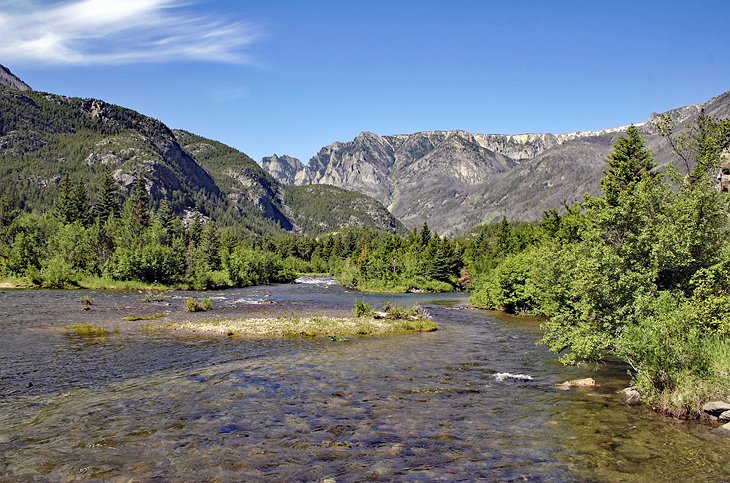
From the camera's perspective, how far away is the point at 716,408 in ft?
62.1

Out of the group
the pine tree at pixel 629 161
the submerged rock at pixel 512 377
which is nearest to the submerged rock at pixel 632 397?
the submerged rock at pixel 512 377

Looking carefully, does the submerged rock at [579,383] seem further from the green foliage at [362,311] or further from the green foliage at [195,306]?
the green foliage at [195,306]

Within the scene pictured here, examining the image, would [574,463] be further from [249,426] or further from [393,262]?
[393,262]

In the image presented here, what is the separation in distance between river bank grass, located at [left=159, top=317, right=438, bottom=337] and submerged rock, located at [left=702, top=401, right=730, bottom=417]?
1124 inches

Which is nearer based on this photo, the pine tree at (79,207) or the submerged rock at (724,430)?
the submerged rock at (724,430)

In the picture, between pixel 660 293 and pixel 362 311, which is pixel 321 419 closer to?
pixel 660 293

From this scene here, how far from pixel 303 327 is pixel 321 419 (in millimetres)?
26309

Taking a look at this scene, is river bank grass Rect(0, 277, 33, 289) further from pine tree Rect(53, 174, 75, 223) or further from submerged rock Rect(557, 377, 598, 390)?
submerged rock Rect(557, 377, 598, 390)

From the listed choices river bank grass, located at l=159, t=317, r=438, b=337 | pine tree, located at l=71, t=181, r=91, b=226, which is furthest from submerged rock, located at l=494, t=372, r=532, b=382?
pine tree, located at l=71, t=181, r=91, b=226

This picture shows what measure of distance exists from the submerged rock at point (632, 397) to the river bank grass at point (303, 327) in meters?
24.6

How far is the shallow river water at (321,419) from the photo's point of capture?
49.6ft

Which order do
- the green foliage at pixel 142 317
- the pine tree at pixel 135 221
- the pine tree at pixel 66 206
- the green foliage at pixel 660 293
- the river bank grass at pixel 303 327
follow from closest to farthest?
the green foliage at pixel 660 293, the river bank grass at pixel 303 327, the green foliage at pixel 142 317, the pine tree at pixel 135 221, the pine tree at pixel 66 206

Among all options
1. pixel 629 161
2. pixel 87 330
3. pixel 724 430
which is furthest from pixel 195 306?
pixel 629 161

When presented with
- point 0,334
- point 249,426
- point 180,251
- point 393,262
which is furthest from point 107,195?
point 249,426
